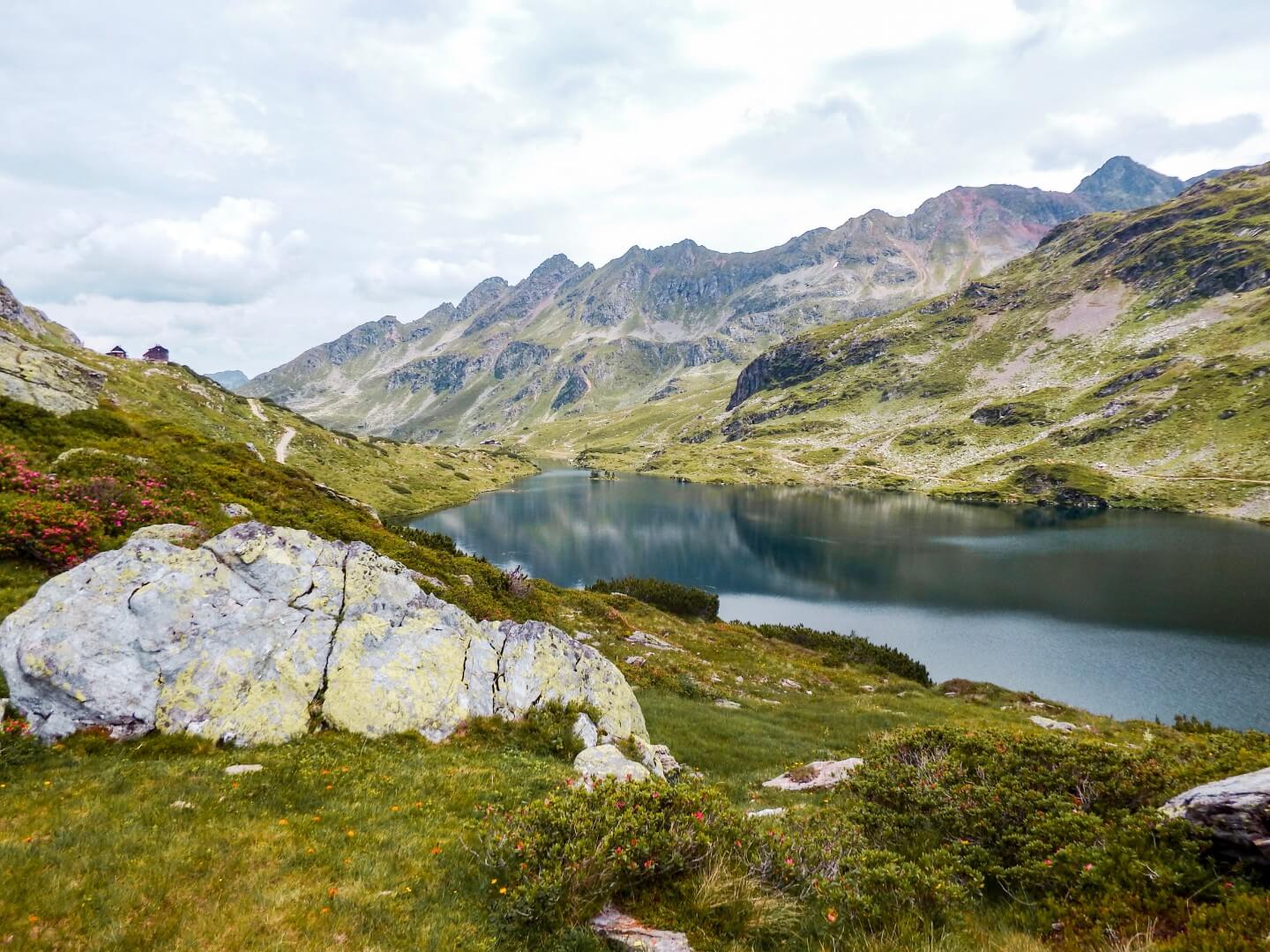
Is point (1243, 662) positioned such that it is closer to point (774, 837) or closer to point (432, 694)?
point (774, 837)

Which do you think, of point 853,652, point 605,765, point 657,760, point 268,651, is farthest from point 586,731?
point 853,652

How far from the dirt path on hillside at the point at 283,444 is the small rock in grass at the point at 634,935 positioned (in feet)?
435

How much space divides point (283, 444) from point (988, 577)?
155m

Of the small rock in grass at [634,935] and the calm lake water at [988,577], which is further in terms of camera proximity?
the calm lake water at [988,577]

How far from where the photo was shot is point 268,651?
15508mm

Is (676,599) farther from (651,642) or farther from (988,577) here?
(988,577)

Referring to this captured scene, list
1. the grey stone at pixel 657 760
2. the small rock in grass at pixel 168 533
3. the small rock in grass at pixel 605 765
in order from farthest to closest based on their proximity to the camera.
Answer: the small rock in grass at pixel 168 533 < the grey stone at pixel 657 760 < the small rock in grass at pixel 605 765

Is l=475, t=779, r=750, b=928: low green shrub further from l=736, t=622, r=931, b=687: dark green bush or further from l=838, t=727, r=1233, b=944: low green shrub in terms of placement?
l=736, t=622, r=931, b=687: dark green bush

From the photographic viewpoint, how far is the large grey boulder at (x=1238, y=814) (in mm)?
7465

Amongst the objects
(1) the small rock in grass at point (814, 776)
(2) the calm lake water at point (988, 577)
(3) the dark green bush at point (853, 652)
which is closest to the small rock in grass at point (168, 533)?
(1) the small rock in grass at point (814, 776)

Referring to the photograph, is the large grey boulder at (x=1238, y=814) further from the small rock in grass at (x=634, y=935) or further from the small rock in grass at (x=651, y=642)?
the small rock in grass at (x=651, y=642)

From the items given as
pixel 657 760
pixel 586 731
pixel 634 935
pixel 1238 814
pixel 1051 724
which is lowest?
pixel 1051 724

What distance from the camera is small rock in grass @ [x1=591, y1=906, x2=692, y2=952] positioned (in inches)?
295

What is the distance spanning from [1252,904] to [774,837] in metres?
6.19
